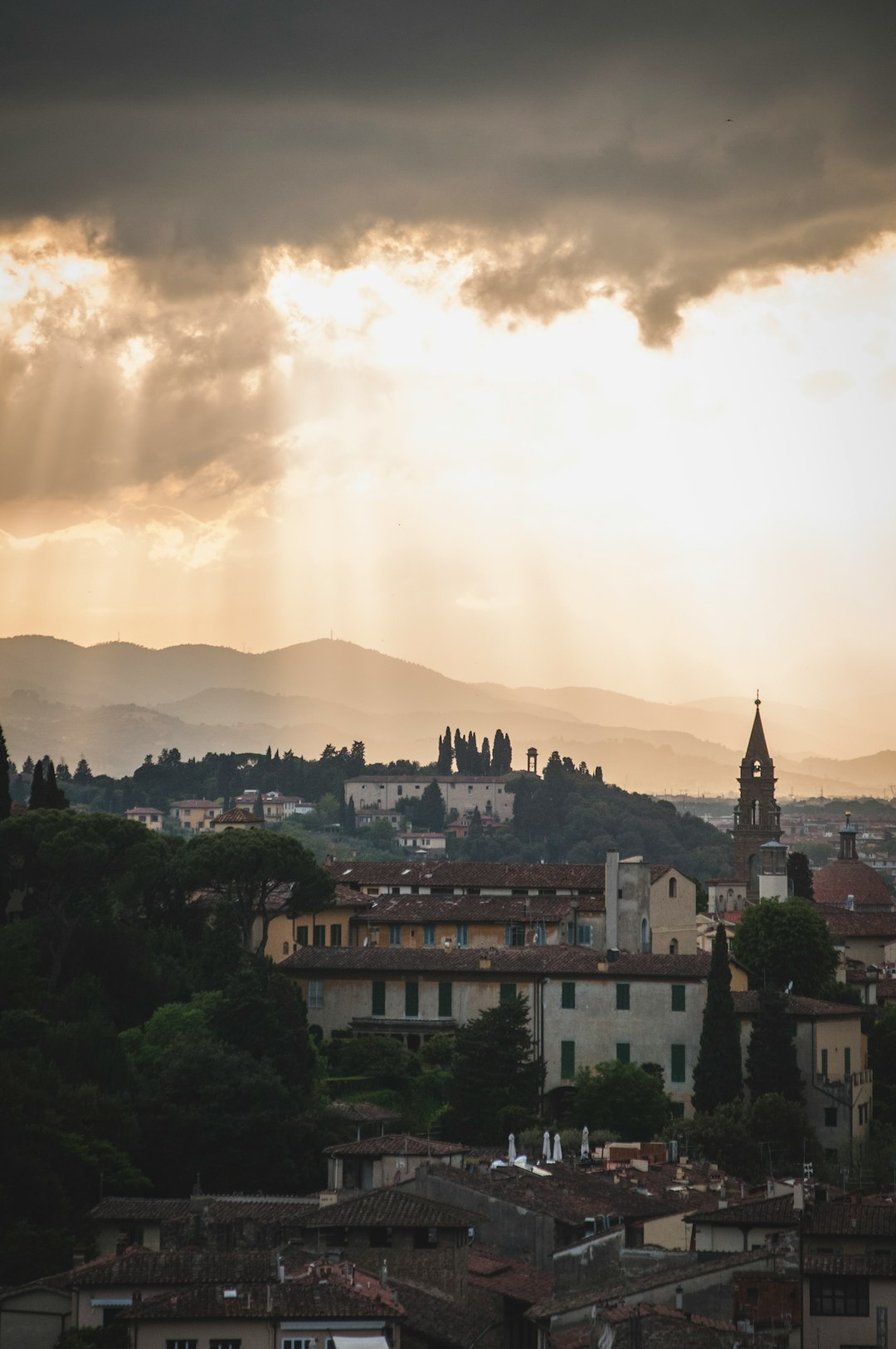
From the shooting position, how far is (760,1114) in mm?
54406

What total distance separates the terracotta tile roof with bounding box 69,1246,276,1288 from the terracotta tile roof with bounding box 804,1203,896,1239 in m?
8.75

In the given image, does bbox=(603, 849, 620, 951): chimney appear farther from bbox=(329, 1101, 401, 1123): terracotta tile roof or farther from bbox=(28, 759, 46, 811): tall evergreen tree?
bbox=(28, 759, 46, 811): tall evergreen tree

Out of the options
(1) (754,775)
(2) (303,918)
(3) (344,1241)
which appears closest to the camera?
(3) (344,1241)

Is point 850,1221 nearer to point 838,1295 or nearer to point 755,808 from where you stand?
point 838,1295

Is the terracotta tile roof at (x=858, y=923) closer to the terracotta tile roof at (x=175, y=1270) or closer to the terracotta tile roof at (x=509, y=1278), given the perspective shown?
the terracotta tile roof at (x=509, y=1278)

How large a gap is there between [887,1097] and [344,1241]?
24778 mm

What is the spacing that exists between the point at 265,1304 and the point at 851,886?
80796 mm

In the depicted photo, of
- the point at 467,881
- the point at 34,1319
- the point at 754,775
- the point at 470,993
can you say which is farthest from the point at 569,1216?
the point at 754,775

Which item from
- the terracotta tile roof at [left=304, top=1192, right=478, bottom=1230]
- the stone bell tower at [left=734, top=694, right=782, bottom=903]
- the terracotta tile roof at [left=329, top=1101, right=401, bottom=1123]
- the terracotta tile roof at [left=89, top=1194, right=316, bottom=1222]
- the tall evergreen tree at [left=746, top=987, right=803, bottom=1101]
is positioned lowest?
the terracotta tile roof at [left=89, top=1194, right=316, bottom=1222]

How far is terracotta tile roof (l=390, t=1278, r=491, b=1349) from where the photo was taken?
117 ft

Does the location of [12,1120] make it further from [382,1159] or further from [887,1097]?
[887,1097]

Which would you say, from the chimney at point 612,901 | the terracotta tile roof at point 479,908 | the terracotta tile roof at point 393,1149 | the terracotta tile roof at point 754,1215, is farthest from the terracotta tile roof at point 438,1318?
the terracotta tile roof at point 479,908

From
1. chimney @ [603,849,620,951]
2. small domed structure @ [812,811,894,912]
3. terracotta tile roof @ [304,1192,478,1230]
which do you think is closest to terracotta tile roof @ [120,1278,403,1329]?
terracotta tile roof @ [304,1192,478,1230]

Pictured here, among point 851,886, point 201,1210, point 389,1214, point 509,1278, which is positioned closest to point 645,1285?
point 509,1278
